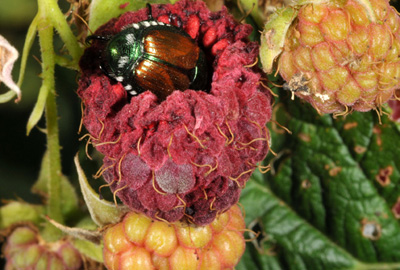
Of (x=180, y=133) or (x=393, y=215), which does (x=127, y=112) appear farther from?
(x=393, y=215)

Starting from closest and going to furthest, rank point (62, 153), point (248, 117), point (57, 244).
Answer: point (248, 117)
point (57, 244)
point (62, 153)

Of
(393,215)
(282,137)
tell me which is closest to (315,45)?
(282,137)

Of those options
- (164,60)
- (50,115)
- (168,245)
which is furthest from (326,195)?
(50,115)

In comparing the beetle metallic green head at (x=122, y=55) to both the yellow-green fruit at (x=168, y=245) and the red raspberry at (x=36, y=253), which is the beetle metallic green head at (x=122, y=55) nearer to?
the yellow-green fruit at (x=168, y=245)

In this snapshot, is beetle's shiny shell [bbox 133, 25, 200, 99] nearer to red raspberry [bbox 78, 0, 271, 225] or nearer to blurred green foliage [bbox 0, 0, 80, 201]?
red raspberry [bbox 78, 0, 271, 225]

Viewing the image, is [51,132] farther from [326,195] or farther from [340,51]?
[326,195]

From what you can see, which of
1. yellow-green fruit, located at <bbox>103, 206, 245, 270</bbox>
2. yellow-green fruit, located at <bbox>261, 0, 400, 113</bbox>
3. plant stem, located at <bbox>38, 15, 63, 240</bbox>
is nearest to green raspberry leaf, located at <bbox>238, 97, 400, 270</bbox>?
yellow-green fruit, located at <bbox>261, 0, 400, 113</bbox>
